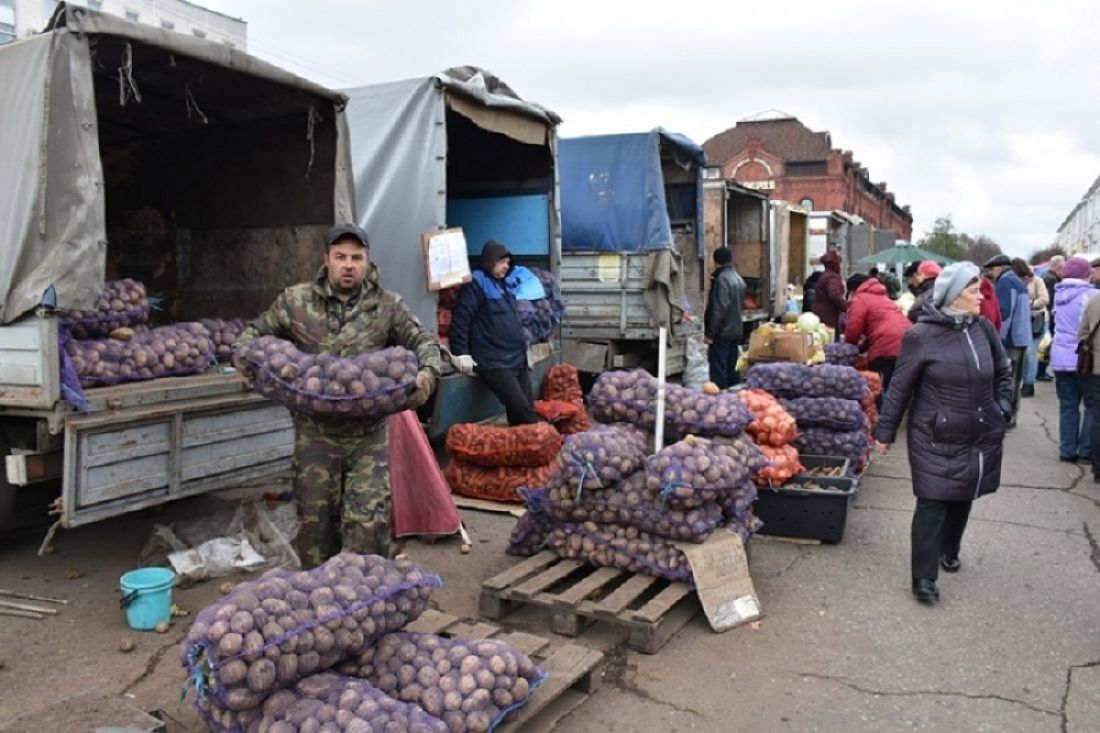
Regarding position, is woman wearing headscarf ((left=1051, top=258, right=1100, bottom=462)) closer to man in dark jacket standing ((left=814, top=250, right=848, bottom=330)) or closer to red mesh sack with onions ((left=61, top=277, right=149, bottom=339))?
man in dark jacket standing ((left=814, top=250, right=848, bottom=330))

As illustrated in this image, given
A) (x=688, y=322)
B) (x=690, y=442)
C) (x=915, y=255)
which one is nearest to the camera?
(x=690, y=442)

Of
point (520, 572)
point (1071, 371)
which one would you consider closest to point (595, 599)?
point (520, 572)

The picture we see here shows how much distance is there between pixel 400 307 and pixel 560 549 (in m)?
1.69

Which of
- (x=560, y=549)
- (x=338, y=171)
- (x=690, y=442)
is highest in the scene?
(x=338, y=171)

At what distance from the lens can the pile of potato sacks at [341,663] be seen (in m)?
2.79

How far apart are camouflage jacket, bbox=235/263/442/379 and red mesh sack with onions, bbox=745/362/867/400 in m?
4.05

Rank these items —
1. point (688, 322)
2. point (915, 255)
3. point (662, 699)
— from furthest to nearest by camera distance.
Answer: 1. point (915, 255)
2. point (688, 322)
3. point (662, 699)

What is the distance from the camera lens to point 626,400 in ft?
17.8

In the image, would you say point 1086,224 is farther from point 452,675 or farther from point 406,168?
point 452,675

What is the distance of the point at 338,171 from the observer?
6070 mm

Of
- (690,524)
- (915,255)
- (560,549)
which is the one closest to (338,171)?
(560,549)

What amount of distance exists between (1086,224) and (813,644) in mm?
81576

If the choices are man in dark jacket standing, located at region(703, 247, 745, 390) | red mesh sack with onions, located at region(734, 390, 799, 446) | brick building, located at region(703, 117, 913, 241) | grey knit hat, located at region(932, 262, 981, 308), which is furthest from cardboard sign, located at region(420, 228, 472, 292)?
brick building, located at region(703, 117, 913, 241)

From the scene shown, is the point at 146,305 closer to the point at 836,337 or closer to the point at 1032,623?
A: the point at 1032,623
